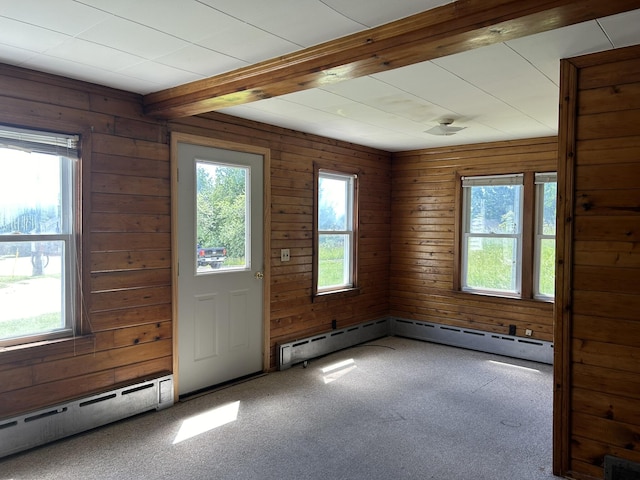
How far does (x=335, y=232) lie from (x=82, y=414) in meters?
3.15

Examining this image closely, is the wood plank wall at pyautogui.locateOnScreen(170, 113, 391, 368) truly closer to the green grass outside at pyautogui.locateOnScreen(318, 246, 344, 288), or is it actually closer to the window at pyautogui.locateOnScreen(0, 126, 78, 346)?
the green grass outside at pyautogui.locateOnScreen(318, 246, 344, 288)

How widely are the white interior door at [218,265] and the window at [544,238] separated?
3.02 m

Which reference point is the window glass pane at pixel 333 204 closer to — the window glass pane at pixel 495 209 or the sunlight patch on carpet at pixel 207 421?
the window glass pane at pixel 495 209

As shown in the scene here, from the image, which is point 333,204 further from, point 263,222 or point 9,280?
point 9,280

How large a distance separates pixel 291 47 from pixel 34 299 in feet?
7.47

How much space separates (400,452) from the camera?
2.89m

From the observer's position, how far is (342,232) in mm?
5379

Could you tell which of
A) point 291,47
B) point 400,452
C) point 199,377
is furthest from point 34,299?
point 400,452

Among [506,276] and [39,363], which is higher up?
[506,276]

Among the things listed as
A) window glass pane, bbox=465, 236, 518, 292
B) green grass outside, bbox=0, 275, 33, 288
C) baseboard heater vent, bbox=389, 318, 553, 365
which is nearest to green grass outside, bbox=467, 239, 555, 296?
window glass pane, bbox=465, 236, 518, 292

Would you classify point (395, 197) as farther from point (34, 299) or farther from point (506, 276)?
point (34, 299)

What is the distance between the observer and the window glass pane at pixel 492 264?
5137mm

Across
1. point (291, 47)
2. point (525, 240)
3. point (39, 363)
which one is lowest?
point (39, 363)

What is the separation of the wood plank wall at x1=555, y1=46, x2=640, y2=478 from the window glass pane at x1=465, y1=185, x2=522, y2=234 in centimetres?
260
